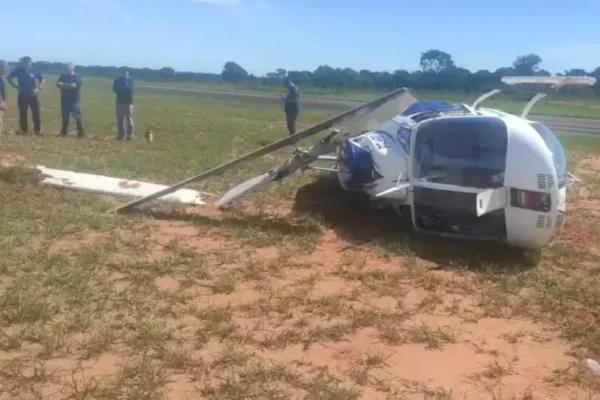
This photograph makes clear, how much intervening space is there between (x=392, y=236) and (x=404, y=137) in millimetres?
1306

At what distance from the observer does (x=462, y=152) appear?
7.77 m

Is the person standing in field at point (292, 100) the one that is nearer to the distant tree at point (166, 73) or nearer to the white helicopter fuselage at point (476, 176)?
the white helicopter fuselage at point (476, 176)

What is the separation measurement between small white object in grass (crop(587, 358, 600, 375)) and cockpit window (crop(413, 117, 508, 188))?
8.54 feet

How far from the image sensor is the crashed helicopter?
731 centimetres

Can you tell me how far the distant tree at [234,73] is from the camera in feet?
303

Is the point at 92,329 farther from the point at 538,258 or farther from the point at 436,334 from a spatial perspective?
the point at 538,258

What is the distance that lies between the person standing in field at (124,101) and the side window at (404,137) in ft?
30.9

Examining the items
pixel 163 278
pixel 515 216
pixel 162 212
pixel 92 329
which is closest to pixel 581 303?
pixel 515 216

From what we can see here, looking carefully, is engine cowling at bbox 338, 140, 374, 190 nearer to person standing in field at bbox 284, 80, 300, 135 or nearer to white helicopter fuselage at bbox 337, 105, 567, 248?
white helicopter fuselage at bbox 337, 105, 567, 248

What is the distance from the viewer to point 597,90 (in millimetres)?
50062

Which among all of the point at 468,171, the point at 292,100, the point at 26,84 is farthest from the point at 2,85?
the point at 468,171

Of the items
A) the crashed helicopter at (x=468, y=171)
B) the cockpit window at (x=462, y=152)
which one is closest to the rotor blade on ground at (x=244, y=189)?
the crashed helicopter at (x=468, y=171)

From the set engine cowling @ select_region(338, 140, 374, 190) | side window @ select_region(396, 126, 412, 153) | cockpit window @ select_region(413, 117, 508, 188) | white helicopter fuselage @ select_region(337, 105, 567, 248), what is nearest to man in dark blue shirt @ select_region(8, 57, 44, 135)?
engine cowling @ select_region(338, 140, 374, 190)

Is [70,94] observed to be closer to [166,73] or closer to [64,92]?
[64,92]
